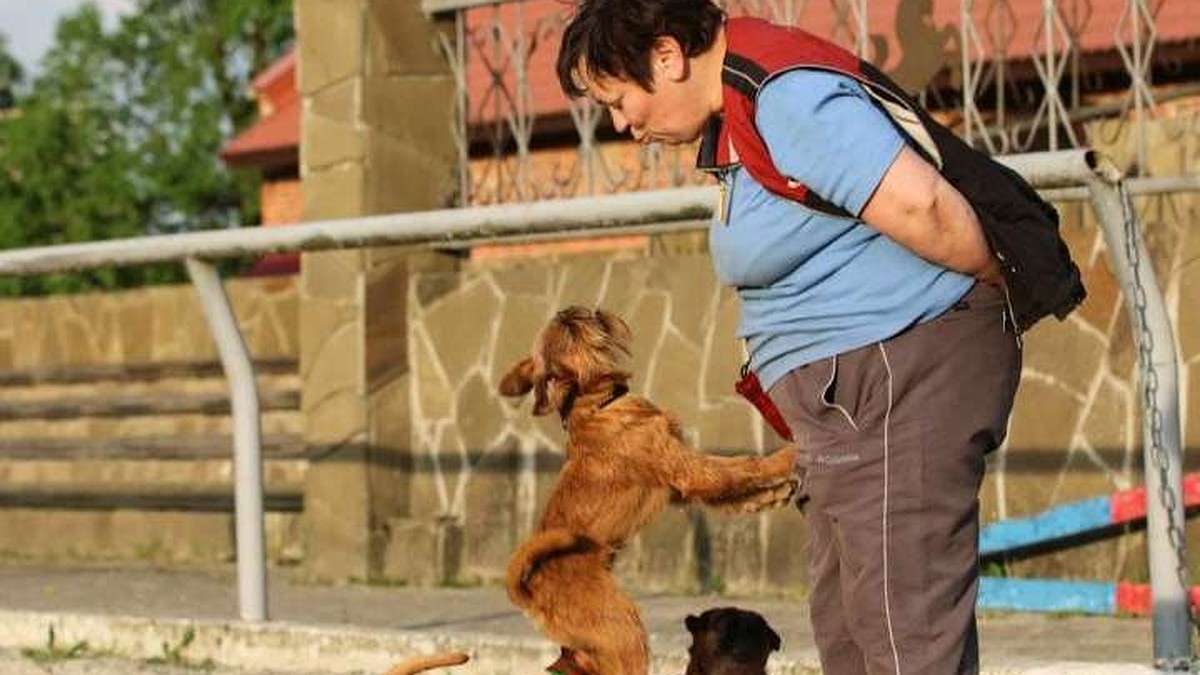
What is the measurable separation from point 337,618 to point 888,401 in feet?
18.2

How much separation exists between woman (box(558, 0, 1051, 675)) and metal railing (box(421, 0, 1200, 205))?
5.15 m

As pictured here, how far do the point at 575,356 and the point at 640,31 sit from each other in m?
1.94

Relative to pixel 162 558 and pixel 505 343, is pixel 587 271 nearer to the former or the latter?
pixel 505 343

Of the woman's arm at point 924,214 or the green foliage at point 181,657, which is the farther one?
the green foliage at point 181,657

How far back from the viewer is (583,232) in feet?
31.1

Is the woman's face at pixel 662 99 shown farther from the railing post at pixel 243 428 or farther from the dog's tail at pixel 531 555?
the railing post at pixel 243 428

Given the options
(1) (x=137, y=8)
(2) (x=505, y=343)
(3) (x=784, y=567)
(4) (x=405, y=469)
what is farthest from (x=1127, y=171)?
(1) (x=137, y=8)

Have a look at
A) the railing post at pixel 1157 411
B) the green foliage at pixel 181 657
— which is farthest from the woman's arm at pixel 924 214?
the green foliage at pixel 181 657

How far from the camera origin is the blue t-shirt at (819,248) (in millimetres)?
4082

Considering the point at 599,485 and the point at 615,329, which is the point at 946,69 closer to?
the point at 615,329

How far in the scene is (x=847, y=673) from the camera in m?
4.58

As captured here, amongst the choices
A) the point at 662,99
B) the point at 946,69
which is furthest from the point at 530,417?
the point at 662,99

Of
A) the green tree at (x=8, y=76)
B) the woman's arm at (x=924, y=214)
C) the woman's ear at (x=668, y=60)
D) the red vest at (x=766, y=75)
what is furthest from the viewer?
the green tree at (x=8, y=76)

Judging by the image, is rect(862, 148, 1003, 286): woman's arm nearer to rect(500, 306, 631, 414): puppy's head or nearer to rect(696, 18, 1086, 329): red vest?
rect(696, 18, 1086, 329): red vest
